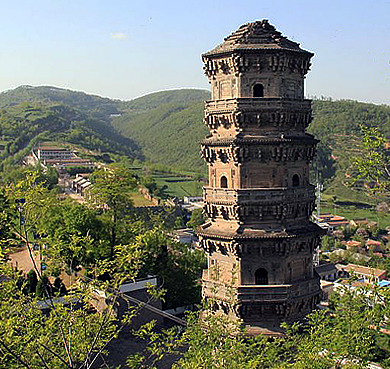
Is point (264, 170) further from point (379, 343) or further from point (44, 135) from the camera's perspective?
point (44, 135)

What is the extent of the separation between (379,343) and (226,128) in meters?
15.1

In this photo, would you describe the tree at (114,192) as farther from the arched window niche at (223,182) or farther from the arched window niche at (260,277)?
the arched window niche at (260,277)

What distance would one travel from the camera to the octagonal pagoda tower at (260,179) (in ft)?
72.5

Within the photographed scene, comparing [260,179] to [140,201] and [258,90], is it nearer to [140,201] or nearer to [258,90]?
[258,90]

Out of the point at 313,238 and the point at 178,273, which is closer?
the point at 313,238

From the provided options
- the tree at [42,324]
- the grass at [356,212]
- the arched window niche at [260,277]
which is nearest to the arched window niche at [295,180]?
the arched window niche at [260,277]

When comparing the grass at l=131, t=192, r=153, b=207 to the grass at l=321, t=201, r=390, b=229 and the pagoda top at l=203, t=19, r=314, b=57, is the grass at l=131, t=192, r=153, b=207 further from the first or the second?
the pagoda top at l=203, t=19, r=314, b=57

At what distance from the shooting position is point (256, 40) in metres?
22.6

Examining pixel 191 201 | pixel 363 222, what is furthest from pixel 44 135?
pixel 363 222

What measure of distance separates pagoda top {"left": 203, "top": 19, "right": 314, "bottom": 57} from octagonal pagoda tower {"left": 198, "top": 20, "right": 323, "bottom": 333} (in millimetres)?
44

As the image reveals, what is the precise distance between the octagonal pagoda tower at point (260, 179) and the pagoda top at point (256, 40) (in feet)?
0.14

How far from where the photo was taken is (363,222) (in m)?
111

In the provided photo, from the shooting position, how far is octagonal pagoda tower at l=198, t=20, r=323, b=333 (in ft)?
72.5

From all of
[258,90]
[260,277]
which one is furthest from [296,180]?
[260,277]
